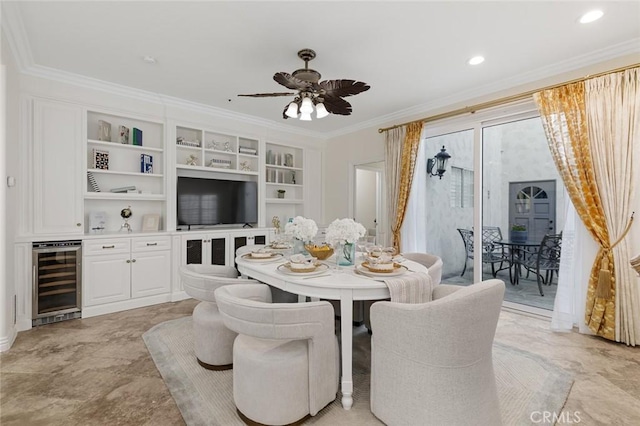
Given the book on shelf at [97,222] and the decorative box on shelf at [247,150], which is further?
the decorative box on shelf at [247,150]

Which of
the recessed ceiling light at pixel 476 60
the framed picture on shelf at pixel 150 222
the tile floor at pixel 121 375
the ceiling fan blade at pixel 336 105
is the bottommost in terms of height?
the tile floor at pixel 121 375

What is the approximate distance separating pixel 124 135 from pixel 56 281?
187 cm

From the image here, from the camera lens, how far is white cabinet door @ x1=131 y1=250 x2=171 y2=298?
371 centimetres

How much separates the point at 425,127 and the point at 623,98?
2.01 metres

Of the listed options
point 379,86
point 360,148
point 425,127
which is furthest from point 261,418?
point 360,148

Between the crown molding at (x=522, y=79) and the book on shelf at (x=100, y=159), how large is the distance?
3804mm

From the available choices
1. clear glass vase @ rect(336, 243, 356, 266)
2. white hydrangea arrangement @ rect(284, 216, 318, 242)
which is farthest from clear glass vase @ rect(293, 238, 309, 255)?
clear glass vase @ rect(336, 243, 356, 266)

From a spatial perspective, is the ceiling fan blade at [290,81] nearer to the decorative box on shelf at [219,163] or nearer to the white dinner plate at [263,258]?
the white dinner plate at [263,258]

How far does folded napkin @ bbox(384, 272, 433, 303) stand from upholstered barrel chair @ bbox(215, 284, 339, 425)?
39cm

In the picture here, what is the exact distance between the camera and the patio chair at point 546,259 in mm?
3457

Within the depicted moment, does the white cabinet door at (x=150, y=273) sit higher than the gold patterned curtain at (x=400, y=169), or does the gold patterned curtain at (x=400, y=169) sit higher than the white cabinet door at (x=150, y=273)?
the gold patterned curtain at (x=400, y=169)

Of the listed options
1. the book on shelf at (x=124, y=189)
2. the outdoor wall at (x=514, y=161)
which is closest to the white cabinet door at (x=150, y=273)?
the book on shelf at (x=124, y=189)

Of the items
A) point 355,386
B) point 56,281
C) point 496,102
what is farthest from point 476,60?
point 56,281

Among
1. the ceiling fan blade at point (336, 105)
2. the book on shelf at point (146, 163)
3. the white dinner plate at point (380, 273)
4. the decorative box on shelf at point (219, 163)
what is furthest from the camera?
the decorative box on shelf at point (219, 163)
